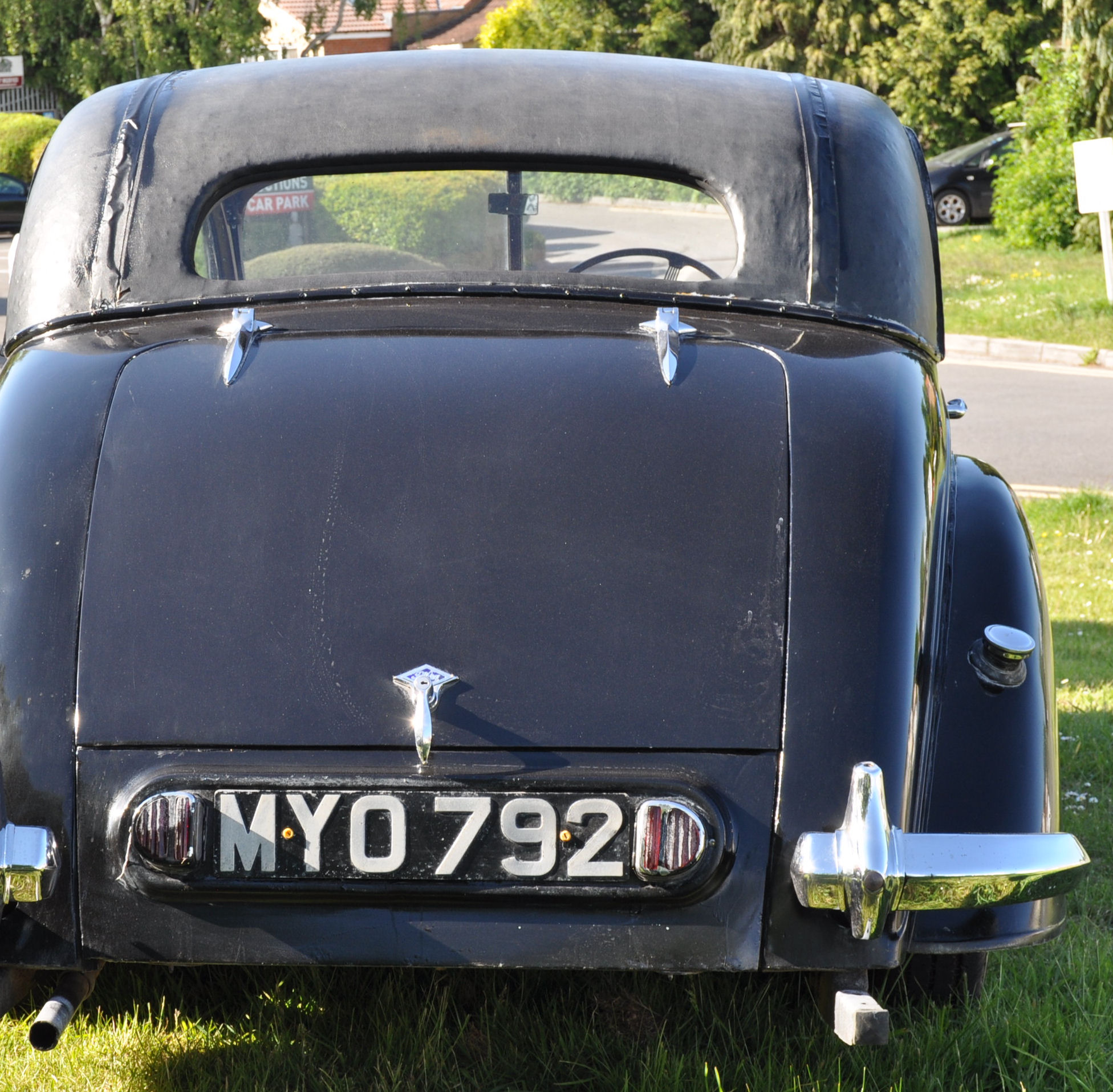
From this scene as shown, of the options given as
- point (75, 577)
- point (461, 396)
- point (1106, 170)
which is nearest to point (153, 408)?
point (75, 577)

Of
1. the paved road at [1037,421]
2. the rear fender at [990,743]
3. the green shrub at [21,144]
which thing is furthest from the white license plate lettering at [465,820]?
the green shrub at [21,144]

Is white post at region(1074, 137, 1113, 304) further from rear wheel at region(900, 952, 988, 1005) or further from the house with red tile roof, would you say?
the house with red tile roof

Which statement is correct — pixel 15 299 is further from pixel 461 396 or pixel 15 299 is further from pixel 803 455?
pixel 803 455

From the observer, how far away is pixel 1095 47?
15.5 m

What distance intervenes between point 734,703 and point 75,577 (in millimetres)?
1022

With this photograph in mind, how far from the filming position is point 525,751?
196 centimetres

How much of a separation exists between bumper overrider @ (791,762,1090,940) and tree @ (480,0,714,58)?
28707 millimetres

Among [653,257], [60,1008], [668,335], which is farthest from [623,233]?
[60,1008]

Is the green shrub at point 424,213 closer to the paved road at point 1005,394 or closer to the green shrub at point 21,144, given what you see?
the paved road at point 1005,394

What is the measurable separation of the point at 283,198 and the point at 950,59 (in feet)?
84.7

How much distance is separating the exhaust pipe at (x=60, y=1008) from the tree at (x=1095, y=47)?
16.0 metres

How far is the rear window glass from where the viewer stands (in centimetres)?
290

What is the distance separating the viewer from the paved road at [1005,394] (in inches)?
120

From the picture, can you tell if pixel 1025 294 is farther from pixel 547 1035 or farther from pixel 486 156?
pixel 547 1035
